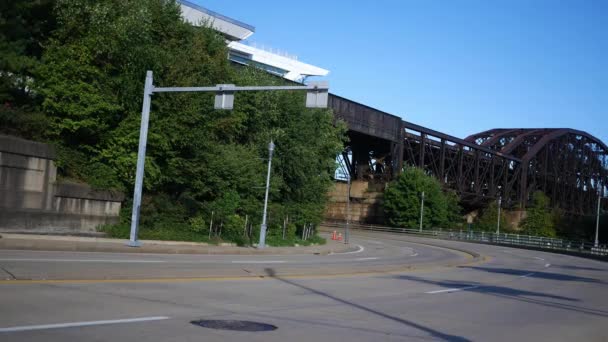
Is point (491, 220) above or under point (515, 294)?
above

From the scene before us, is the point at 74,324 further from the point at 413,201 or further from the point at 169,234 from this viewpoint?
the point at 413,201

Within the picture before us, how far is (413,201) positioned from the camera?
8438 centimetres

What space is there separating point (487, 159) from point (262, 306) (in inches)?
3992

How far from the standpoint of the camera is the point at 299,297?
46.6 feet

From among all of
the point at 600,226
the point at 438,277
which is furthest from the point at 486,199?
the point at 438,277

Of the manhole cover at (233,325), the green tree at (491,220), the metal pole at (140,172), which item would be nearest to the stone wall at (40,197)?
the metal pole at (140,172)

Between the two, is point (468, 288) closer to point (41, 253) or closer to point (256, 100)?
point (41, 253)

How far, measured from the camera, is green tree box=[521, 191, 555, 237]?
104562mm

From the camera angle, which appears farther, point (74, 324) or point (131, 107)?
point (131, 107)

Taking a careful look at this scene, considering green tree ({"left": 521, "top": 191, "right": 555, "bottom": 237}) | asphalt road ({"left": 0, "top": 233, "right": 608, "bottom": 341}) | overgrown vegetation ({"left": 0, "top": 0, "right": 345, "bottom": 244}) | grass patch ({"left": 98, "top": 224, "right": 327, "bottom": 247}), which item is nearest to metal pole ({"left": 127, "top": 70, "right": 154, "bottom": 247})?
asphalt road ({"left": 0, "top": 233, "right": 608, "bottom": 341})

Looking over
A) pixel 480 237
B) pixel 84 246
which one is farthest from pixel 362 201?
pixel 84 246

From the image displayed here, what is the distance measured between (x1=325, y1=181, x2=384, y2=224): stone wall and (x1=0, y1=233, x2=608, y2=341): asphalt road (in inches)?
2753

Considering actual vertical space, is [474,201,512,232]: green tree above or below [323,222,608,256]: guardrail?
above

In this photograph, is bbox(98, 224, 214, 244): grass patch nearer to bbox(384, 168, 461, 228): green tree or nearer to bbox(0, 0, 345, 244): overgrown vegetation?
bbox(0, 0, 345, 244): overgrown vegetation
